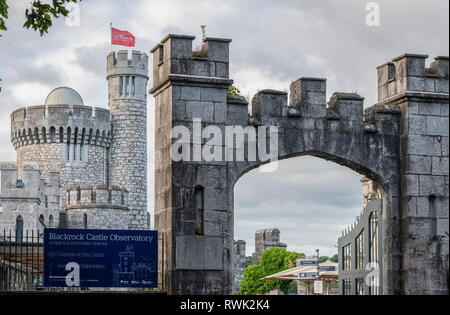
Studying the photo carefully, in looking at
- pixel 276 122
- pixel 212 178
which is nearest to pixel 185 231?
pixel 212 178

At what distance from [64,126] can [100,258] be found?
53.2 metres

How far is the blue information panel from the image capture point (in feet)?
48.8

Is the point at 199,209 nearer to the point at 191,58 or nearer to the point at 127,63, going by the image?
the point at 191,58

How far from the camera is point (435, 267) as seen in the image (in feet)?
52.7

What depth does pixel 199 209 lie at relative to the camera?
603 inches

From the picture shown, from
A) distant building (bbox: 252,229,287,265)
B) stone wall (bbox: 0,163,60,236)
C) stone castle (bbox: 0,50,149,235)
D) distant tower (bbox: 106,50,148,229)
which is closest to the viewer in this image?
stone wall (bbox: 0,163,60,236)

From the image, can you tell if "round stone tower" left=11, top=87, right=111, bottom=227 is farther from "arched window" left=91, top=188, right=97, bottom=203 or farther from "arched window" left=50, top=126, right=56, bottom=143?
"arched window" left=91, top=188, right=97, bottom=203

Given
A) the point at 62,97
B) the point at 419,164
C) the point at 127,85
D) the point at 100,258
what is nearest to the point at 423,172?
the point at 419,164

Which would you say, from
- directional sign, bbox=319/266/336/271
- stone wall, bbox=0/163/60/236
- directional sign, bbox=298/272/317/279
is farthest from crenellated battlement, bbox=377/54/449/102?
stone wall, bbox=0/163/60/236

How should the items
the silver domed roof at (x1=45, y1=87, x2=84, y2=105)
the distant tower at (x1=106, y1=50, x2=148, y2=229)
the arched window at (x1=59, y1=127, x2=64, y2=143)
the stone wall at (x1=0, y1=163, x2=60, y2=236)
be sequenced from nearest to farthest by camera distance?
the stone wall at (x1=0, y1=163, x2=60, y2=236) < the arched window at (x1=59, y1=127, x2=64, y2=143) < the distant tower at (x1=106, y1=50, x2=148, y2=229) < the silver domed roof at (x1=45, y1=87, x2=84, y2=105)

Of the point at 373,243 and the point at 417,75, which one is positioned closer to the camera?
the point at 417,75

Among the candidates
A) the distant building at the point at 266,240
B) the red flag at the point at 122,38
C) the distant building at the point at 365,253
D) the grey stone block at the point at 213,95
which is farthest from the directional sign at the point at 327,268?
the red flag at the point at 122,38

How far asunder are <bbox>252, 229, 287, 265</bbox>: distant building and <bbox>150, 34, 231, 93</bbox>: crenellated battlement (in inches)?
1872
